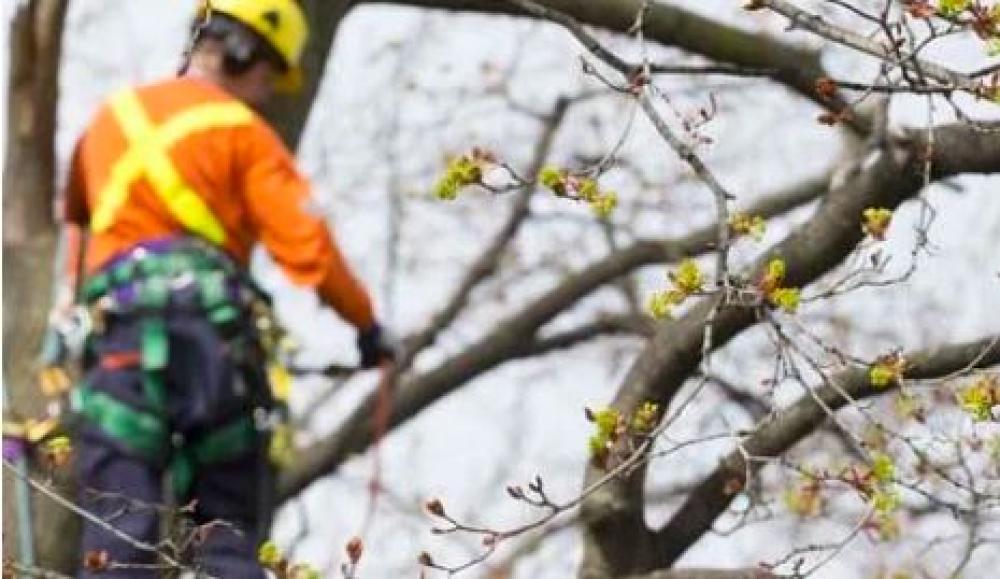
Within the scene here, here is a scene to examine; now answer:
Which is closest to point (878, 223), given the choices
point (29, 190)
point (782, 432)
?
point (782, 432)

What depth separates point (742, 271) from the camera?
11.8ft

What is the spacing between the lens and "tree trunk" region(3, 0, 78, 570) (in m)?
5.46

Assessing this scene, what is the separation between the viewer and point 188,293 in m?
4.85

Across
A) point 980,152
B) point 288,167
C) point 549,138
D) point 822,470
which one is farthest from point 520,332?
point 822,470

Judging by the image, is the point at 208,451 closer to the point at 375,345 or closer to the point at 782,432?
the point at 375,345

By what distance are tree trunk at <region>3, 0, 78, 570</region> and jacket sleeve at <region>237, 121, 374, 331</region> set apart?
64 centimetres

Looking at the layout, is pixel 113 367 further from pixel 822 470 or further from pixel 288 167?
pixel 822 470

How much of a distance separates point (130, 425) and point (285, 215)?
43 centimetres

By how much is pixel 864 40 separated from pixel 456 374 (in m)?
3.92

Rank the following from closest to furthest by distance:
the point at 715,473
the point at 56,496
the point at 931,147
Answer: the point at 56,496, the point at 931,147, the point at 715,473

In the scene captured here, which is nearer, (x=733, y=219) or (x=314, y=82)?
(x=733, y=219)

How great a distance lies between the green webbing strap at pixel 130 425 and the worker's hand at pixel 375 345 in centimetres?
Result: 41

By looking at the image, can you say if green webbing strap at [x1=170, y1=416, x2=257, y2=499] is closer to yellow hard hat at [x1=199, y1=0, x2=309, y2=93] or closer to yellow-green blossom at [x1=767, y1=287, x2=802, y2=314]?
yellow hard hat at [x1=199, y1=0, x2=309, y2=93]

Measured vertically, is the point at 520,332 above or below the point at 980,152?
below
